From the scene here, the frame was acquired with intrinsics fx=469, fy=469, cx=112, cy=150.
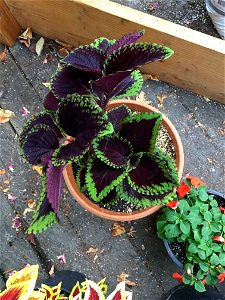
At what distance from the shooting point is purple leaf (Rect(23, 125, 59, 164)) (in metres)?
Answer: 0.96

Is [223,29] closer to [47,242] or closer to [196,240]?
[196,240]

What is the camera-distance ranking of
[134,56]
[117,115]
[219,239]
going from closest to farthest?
[134,56] → [117,115] → [219,239]

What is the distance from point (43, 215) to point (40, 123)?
195 mm

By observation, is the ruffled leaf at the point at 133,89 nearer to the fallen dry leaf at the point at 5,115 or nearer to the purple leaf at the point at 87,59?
the purple leaf at the point at 87,59

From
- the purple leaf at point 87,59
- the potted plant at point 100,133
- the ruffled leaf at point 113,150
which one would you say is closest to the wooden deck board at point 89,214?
the potted plant at point 100,133

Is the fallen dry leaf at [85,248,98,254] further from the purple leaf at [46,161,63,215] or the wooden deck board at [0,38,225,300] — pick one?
the purple leaf at [46,161,63,215]

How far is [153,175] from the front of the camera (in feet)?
3.34

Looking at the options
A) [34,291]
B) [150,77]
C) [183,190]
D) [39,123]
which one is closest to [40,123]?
[39,123]

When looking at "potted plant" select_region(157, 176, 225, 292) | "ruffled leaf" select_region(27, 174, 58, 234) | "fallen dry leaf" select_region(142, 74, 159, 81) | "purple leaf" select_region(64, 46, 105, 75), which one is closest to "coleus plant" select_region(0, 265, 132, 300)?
"ruffled leaf" select_region(27, 174, 58, 234)

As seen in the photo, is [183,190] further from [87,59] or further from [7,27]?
[7,27]

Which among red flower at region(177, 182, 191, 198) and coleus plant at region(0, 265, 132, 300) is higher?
coleus plant at region(0, 265, 132, 300)

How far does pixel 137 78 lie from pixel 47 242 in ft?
2.29

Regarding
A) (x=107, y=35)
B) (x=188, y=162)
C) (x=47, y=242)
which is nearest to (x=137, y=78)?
(x=107, y=35)

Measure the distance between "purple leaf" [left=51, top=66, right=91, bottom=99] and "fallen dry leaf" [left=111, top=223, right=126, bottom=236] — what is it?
64 centimetres
